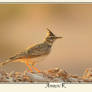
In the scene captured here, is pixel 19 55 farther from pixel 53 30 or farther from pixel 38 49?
pixel 53 30

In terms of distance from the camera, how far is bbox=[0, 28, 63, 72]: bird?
2.12 m

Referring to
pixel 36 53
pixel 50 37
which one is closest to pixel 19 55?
pixel 36 53

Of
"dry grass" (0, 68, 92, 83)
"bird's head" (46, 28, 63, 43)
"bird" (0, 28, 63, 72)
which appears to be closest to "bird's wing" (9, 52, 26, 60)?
"bird" (0, 28, 63, 72)

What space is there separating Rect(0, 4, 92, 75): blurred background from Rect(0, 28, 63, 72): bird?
0.10 feet

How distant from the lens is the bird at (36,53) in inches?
83.4

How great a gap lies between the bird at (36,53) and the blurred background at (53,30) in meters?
0.03

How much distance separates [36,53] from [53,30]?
243mm

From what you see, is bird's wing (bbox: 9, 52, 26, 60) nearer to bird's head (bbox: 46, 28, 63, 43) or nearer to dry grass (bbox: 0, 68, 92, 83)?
dry grass (bbox: 0, 68, 92, 83)

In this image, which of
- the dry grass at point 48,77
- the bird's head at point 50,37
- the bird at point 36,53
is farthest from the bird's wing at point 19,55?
the bird's head at point 50,37

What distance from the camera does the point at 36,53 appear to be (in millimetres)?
2148

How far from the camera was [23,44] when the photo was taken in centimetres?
214

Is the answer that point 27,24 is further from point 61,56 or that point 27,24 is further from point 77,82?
point 77,82

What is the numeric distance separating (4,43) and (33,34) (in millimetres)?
264

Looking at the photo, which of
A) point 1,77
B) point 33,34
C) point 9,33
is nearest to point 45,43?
point 33,34
